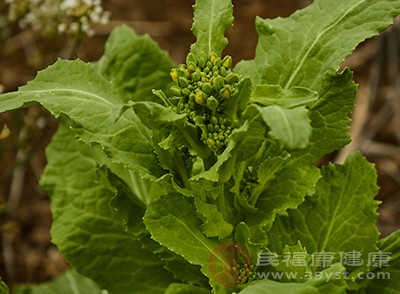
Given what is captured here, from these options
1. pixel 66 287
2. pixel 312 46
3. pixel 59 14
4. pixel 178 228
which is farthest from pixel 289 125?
pixel 59 14

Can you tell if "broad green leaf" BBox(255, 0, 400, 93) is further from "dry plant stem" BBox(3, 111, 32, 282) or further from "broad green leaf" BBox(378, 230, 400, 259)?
"dry plant stem" BBox(3, 111, 32, 282)

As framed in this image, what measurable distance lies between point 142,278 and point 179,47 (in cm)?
271

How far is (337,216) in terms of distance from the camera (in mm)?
2506

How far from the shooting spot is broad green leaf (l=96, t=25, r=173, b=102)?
2982 millimetres

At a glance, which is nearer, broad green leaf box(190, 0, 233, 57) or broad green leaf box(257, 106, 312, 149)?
broad green leaf box(257, 106, 312, 149)

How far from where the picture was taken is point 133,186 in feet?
9.02

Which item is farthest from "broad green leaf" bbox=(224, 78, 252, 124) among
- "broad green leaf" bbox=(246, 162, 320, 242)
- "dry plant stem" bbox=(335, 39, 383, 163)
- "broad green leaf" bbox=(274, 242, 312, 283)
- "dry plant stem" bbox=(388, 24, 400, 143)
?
"dry plant stem" bbox=(388, 24, 400, 143)

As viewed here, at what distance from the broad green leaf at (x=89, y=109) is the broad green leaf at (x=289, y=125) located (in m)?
0.59

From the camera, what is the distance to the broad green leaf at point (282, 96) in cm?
192

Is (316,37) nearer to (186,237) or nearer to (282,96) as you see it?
(282,96)

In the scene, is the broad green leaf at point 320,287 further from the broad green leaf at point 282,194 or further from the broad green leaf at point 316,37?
the broad green leaf at point 316,37

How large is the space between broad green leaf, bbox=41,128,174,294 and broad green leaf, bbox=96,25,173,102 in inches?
13.0

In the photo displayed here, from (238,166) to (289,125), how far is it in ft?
1.88

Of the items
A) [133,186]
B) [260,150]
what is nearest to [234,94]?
[260,150]
